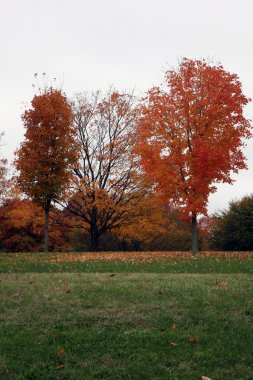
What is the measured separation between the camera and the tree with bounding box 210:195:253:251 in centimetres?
3105

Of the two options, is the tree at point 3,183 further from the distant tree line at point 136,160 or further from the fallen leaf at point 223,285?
the fallen leaf at point 223,285

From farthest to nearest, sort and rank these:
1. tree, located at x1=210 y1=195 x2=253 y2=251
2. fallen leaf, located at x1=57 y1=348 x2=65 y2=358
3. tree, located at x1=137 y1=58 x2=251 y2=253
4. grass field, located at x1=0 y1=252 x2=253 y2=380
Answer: tree, located at x1=210 y1=195 x2=253 y2=251, tree, located at x1=137 y1=58 x2=251 y2=253, fallen leaf, located at x1=57 y1=348 x2=65 y2=358, grass field, located at x1=0 y1=252 x2=253 y2=380

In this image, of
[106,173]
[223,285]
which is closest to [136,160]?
[106,173]

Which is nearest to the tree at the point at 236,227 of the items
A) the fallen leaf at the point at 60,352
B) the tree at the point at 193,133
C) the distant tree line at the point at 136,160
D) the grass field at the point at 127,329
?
the distant tree line at the point at 136,160

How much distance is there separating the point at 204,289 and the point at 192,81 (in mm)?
15937

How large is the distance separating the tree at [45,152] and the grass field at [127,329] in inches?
582

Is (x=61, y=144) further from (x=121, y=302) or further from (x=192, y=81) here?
(x=121, y=302)

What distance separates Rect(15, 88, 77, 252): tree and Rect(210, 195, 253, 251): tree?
1173 centimetres

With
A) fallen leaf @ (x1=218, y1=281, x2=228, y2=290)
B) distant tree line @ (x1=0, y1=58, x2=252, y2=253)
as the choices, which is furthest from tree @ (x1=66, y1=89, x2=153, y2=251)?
fallen leaf @ (x1=218, y1=281, x2=228, y2=290)

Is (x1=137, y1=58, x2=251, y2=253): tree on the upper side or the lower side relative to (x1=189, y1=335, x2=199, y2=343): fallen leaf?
upper

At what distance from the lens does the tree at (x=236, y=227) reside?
31.0 meters

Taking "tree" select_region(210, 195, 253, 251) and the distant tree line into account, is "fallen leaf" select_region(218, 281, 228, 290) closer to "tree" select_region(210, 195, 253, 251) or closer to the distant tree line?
the distant tree line

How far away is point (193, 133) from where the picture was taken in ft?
78.8

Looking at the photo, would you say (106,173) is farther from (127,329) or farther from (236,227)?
(127,329)
